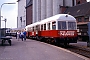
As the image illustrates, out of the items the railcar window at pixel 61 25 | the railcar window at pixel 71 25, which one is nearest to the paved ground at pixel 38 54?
the railcar window at pixel 61 25

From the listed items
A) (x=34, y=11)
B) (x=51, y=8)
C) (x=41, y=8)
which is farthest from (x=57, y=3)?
(x=34, y=11)

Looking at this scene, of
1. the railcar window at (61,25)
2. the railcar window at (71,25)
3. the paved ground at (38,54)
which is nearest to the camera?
the paved ground at (38,54)

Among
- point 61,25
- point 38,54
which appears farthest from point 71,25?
point 38,54

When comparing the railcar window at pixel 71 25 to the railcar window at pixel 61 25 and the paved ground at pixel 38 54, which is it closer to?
the railcar window at pixel 61 25

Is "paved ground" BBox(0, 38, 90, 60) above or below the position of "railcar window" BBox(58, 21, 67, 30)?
below

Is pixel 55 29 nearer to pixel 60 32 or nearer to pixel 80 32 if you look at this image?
pixel 60 32

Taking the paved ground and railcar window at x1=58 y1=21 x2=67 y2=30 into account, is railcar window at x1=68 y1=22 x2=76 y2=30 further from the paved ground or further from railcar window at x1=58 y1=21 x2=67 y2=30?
the paved ground

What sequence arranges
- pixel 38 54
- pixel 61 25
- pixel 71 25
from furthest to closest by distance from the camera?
pixel 71 25
pixel 61 25
pixel 38 54

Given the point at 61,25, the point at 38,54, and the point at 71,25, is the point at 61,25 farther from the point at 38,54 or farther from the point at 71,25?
the point at 38,54

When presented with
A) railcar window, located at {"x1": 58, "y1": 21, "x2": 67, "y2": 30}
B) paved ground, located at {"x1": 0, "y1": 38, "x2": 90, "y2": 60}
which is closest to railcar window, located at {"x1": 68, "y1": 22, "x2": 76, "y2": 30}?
railcar window, located at {"x1": 58, "y1": 21, "x2": 67, "y2": 30}

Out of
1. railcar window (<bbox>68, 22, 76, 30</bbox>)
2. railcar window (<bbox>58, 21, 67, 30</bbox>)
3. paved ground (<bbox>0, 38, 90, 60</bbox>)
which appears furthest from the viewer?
railcar window (<bbox>68, 22, 76, 30</bbox>)

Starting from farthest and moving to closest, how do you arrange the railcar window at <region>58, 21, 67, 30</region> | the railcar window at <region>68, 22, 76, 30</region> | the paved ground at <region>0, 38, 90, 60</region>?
the railcar window at <region>68, 22, 76, 30</region>, the railcar window at <region>58, 21, 67, 30</region>, the paved ground at <region>0, 38, 90, 60</region>

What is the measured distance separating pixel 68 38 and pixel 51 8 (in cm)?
4420

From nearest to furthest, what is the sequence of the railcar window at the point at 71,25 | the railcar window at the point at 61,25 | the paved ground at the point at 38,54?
1. the paved ground at the point at 38,54
2. the railcar window at the point at 61,25
3. the railcar window at the point at 71,25
